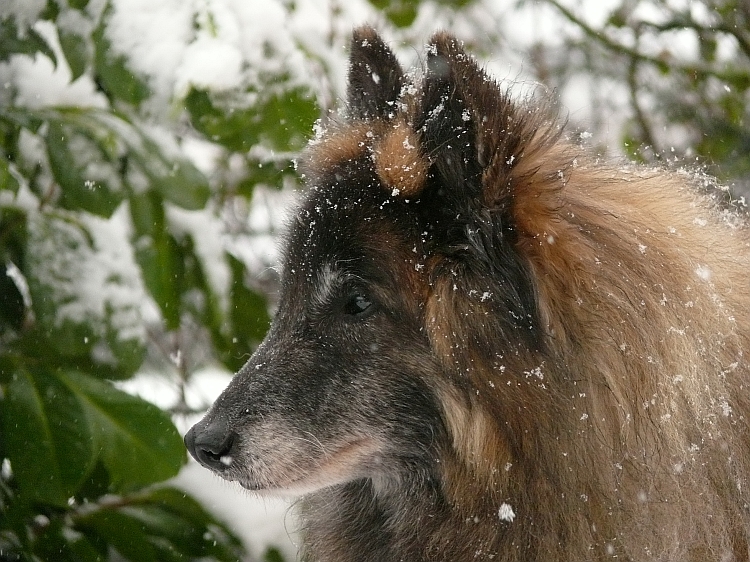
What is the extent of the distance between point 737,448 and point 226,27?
6.59 feet

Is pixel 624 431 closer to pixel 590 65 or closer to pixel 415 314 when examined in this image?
pixel 415 314

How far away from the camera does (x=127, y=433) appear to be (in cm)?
286

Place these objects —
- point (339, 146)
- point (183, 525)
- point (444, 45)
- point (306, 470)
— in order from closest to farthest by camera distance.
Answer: point (444, 45), point (306, 470), point (339, 146), point (183, 525)

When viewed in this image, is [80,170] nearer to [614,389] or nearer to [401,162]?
[401,162]

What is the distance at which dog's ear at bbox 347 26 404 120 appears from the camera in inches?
104

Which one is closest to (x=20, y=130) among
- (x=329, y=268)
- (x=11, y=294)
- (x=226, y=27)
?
(x=11, y=294)

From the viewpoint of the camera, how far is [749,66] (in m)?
5.51

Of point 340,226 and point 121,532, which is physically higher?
point 340,226

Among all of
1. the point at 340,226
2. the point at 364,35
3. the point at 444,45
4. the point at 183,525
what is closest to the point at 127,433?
the point at 183,525

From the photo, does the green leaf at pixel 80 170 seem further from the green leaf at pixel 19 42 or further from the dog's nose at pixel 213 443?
the dog's nose at pixel 213 443

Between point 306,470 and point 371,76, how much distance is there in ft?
3.73

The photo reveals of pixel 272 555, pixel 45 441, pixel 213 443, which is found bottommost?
pixel 272 555

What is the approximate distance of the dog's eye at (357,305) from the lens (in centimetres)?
241

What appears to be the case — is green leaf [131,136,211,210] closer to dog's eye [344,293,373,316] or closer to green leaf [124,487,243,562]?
dog's eye [344,293,373,316]
